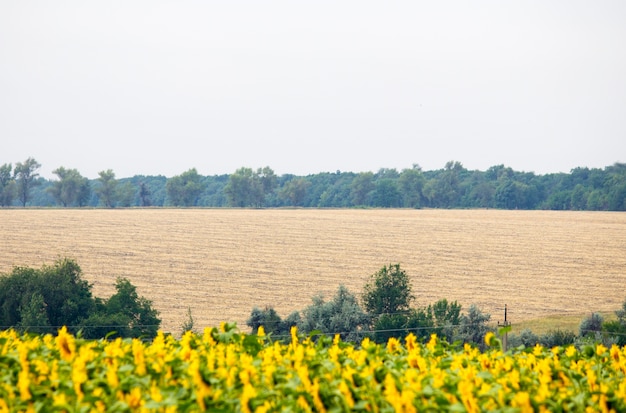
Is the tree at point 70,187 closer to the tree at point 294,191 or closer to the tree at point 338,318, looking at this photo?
the tree at point 294,191

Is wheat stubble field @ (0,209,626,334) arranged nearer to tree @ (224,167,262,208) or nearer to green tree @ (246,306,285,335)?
green tree @ (246,306,285,335)

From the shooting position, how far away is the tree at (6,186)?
122688 mm

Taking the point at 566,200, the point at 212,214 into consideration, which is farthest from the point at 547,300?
the point at 566,200

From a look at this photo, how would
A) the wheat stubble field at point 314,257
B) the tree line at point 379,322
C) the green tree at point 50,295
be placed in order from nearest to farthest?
the tree line at point 379,322, the green tree at point 50,295, the wheat stubble field at point 314,257

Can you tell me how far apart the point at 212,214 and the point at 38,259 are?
5059 centimetres

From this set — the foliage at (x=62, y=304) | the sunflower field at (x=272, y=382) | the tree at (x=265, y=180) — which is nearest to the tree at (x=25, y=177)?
the tree at (x=265, y=180)

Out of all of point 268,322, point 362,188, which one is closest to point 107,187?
point 362,188

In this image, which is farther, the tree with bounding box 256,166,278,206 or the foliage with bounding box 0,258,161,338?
the tree with bounding box 256,166,278,206

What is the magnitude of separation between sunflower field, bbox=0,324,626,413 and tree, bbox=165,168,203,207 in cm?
12655

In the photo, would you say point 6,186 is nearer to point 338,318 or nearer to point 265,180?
point 265,180

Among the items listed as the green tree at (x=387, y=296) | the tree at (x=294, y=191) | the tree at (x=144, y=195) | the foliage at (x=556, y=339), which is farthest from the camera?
the tree at (x=144, y=195)

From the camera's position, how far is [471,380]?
4.13 meters

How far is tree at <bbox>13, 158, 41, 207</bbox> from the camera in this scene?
125 metres

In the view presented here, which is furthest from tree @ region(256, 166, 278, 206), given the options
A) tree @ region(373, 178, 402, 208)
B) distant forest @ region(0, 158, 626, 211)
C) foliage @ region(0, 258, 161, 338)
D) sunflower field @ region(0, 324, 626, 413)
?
sunflower field @ region(0, 324, 626, 413)
